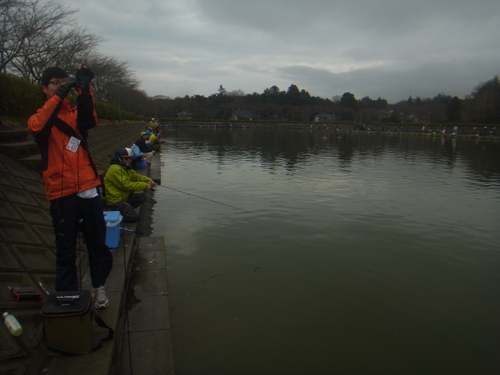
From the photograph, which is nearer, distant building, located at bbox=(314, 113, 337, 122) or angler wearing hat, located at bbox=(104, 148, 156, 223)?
angler wearing hat, located at bbox=(104, 148, 156, 223)

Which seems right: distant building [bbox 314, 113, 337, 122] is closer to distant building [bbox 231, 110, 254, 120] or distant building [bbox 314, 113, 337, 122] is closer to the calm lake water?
distant building [bbox 231, 110, 254, 120]

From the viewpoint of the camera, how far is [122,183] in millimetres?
5652

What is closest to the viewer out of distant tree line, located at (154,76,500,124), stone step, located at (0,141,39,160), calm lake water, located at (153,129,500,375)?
calm lake water, located at (153,129,500,375)

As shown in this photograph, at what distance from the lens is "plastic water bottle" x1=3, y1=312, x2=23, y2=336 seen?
8.13 ft

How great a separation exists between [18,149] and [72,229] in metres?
4.29

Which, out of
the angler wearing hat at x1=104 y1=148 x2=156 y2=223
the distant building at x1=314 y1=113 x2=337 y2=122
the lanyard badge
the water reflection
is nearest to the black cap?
the lanyard badge

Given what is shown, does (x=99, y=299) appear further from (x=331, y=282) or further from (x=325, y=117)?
(x=325, y=117)

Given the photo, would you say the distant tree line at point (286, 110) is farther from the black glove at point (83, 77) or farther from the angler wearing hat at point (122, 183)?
the black glove at point (83, 77)

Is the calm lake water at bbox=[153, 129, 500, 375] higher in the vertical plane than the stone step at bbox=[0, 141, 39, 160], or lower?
lower

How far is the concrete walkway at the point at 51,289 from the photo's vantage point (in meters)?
2.49

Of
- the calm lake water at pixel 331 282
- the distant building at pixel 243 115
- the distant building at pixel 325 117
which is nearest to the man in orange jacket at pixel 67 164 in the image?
the calm lake water at pixel 331 282

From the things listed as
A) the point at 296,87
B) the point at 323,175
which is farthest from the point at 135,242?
the point at 296,87

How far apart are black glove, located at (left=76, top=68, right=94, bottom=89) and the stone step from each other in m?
4.13

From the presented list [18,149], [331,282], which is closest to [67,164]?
[331,282]
